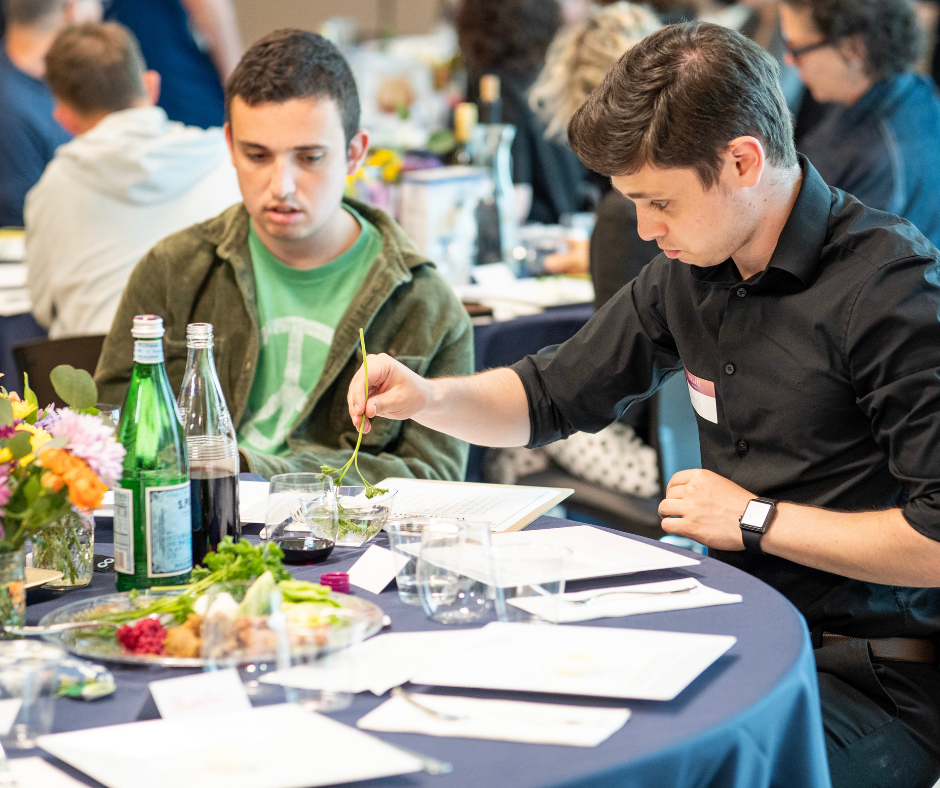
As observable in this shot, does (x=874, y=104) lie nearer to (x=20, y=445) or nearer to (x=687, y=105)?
(x=687, y=105)

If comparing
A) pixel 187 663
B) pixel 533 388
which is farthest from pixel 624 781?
pixel 533 388

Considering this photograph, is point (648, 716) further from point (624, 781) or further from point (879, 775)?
point (879, 775)

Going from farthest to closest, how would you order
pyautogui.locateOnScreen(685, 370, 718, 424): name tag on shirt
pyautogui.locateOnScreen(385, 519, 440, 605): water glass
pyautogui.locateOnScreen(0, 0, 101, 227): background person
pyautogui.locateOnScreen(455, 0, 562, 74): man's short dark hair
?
pyautogui.locateOnScreen(455, 0, 562, 74): man's short dark hair
pyautogui.locateOnScreen(0, 0, 101, 227): background person
pyautogui.locateOnScreen(685, 370, 718, 424): name tag on shirt
pyautogui.locateOnScreen(385, 519, 440, 605): water glass

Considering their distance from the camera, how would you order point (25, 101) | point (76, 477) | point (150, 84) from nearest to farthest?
point (76, 477) < point (150, 84) < point (25, 101)

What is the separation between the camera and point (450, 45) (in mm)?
9906

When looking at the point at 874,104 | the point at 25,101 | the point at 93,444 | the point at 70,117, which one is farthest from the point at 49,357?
the point at 25,101

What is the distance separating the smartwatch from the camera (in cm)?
149

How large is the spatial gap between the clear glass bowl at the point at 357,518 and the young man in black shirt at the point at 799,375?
0.56 ft

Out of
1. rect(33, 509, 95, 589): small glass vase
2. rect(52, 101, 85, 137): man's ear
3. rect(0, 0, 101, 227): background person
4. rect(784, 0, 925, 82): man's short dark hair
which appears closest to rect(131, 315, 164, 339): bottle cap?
rect(33, 509, 95, 589): small glass vase

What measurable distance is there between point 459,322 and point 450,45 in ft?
26.9

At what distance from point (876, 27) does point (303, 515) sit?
109 inches

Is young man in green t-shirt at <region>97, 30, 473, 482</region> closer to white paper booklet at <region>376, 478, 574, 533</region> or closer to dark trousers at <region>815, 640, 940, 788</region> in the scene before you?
white paper booklet at <region>376, 478, 574, 533</region>

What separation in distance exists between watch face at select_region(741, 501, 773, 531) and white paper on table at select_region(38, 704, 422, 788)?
0.75 m

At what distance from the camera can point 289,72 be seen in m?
2.23
